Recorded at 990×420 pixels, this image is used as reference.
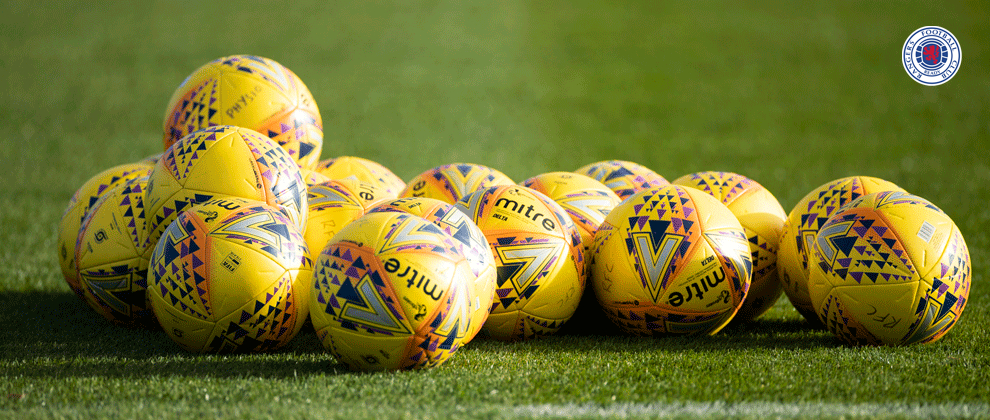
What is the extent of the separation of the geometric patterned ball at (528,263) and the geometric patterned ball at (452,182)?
0.76 m

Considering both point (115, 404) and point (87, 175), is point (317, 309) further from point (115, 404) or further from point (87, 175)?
point (87, 175)

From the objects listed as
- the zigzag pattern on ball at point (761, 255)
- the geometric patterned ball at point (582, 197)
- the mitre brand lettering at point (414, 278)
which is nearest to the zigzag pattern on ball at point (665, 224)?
the geometric patterned ball at point (582, 197)

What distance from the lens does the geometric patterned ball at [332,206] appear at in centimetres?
616

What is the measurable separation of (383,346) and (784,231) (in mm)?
3237

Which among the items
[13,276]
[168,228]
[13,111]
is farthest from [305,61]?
[168,228]

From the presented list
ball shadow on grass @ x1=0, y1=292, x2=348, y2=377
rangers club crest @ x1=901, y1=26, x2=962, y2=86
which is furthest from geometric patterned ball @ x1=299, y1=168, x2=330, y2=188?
rangers club crest @ x1=901, y1=26, x2=962, y2=86

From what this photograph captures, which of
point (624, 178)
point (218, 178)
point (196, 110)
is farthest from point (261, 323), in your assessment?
point (624, 178)

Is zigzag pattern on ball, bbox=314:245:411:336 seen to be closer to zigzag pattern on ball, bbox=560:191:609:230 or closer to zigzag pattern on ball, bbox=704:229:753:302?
zigzag pattern on ball, bbox=560:191:609:230

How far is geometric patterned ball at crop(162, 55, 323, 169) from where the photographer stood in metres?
6.81

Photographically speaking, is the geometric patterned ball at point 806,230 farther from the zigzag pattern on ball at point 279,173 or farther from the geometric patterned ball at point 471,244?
the zigzag pattern on ball at point 279,173

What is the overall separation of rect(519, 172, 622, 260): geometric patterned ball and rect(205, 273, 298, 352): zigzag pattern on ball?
7.28ft

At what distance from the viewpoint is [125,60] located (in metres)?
25.6

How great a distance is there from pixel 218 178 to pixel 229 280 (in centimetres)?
97

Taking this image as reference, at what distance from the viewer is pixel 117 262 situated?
5969 millimetres
